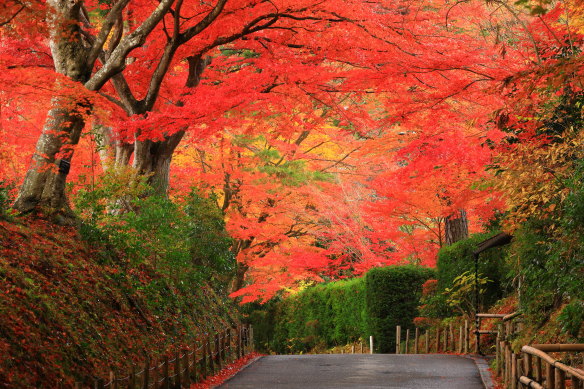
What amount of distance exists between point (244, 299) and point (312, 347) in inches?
194

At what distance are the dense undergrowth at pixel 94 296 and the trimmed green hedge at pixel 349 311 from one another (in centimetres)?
767

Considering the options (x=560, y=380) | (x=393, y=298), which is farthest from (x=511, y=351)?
(x=393, y=298)

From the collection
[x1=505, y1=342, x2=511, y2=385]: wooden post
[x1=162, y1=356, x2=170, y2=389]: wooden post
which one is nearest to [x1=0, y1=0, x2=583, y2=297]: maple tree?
Answer: [x1=505, y1=342, x2=511, y2=385]: wooden post

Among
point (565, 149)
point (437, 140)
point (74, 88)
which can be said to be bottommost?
point (565, 149)

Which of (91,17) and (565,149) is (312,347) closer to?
(91,17)

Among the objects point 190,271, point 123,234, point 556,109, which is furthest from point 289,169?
point 556,109

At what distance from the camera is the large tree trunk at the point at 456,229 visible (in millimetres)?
23312

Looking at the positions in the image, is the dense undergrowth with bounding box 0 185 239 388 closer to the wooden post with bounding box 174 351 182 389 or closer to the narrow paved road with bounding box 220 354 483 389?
the wooden post with bounding box 174 351 182 389

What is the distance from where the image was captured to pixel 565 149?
11.1 m

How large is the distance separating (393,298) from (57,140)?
14.1 m

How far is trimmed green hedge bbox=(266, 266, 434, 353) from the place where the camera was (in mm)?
24234

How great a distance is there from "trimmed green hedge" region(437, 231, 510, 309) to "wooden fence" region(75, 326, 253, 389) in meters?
7.29

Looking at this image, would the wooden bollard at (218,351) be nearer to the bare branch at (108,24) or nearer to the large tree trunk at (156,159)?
the large tree trunk at (156,159)

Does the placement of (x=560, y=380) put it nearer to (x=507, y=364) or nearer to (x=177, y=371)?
(x=507, y=364)
